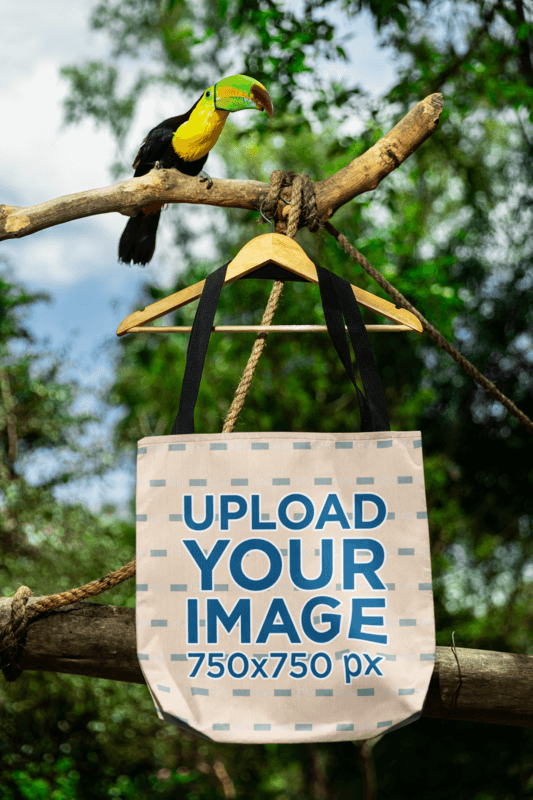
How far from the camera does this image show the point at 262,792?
13.5 ft

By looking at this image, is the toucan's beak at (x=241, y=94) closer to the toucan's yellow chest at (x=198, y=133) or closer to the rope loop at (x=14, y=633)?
the toucan's yellow chest at (x=198, y=133)

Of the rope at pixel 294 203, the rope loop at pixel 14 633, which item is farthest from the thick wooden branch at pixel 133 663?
the rope at pixel 294 203

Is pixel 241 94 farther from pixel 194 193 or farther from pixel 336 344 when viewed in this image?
pixel 336 344

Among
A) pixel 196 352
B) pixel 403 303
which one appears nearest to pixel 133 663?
pixel 196 352

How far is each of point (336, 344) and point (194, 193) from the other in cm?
47

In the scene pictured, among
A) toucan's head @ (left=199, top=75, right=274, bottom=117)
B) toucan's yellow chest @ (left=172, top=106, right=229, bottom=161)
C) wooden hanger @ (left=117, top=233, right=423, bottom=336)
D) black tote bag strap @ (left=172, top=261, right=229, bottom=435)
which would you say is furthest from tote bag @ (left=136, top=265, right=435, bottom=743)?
toucan's yellow chest @ (left=172, top=106, right=229, bottom=161)

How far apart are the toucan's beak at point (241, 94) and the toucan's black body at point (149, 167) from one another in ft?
0.84

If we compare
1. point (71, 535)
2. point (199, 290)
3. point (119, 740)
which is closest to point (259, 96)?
point (199, 290)

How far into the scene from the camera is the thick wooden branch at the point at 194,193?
42.4 inches

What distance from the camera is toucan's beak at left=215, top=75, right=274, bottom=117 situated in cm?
115

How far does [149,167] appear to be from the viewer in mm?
1543

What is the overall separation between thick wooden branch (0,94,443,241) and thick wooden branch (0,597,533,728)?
669 mm

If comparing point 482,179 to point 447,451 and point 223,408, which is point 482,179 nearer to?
point 447,451

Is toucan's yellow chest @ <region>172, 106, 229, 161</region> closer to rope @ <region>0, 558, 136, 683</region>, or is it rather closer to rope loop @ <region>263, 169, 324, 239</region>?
rope loop @ <region>263, 169, 324, 239</region>
